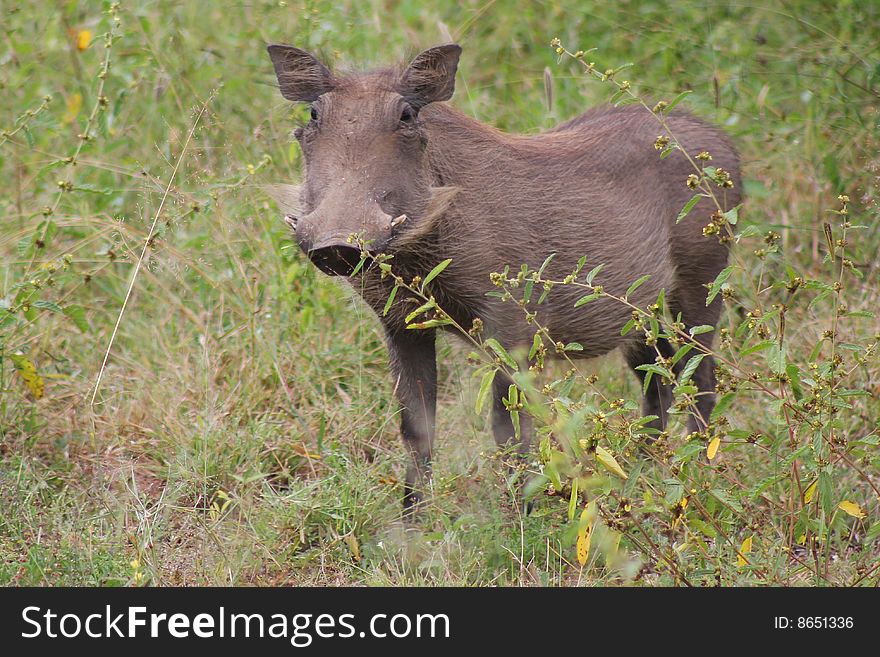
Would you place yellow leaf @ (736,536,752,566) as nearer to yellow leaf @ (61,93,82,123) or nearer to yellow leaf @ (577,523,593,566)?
yellow leaf @ (577,523,593,566)

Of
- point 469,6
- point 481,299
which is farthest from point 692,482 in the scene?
point 469,6

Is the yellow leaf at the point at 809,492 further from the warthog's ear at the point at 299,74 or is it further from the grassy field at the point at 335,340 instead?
the warthog's ear at the point at 299,74

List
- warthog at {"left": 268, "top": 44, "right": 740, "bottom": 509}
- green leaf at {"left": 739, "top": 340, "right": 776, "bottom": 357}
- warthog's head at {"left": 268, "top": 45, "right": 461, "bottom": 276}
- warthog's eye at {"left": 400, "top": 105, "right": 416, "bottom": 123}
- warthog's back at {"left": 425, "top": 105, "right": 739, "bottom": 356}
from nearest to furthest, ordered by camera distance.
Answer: green leaf at {"left": 739, "top": 340, "right": 776, "bottom": 357}, warthog's head at {"left": 268, "top": 45, "right": 461, "bottom": 276}, warthog at {"left": 268, "top": 44, "right": 740, "bottom": 509}, warthog's eye at {"left": 400, "top": 105, "right": 416, "bottom": 123}, warthog's back at {"left": 425, "top": 105, "right": 739, "bottom": 356}

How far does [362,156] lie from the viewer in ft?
12.0

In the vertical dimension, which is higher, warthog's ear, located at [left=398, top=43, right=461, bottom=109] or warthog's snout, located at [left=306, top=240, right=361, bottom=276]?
warthog's ear, located at [left=398, top=43, right=461, bottom=109]

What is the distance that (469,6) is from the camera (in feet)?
22.3

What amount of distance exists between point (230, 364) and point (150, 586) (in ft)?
4.61

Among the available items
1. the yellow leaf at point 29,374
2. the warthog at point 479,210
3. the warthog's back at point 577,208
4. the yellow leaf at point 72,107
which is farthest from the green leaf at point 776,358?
the yellow leaf at point 72,107

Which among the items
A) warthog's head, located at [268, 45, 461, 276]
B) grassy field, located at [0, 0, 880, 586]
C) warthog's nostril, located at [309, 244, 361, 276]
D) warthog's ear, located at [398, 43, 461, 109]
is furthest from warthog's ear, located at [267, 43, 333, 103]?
warthog's nostril, located at [309, 244, 361, 276]

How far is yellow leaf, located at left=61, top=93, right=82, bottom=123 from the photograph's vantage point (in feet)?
19.1

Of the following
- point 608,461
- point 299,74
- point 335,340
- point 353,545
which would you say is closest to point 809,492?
point 608,461

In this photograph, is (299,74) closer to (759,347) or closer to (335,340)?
(335,340)

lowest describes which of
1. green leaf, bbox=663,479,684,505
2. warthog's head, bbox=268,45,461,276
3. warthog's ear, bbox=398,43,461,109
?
green leaf, bbox=663,479,684,505

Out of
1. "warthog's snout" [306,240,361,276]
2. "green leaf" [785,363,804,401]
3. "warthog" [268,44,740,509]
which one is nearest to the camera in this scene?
"green leaf" [785,363,804,401]
